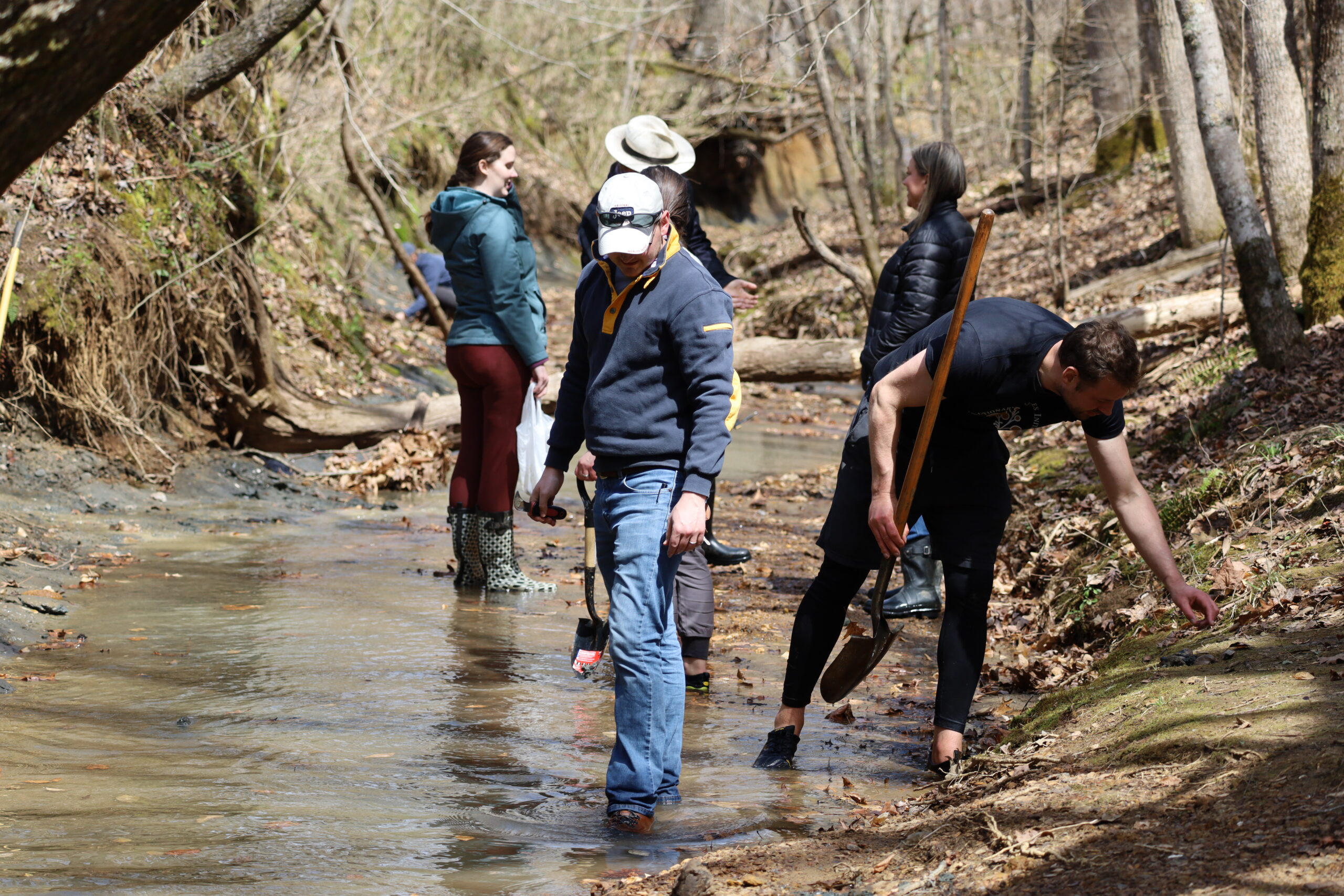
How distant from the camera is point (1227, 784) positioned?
3.49 m

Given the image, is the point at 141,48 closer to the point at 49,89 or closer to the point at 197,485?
the point at 49,89

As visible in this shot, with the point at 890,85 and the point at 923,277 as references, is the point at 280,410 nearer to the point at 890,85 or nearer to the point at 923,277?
the point at 923,277

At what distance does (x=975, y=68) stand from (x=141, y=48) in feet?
107

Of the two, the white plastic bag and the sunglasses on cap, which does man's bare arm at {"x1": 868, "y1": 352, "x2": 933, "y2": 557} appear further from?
the white plastic bag

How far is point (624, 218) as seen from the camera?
4.09 metres

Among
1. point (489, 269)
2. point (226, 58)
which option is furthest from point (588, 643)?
point (226, 58)

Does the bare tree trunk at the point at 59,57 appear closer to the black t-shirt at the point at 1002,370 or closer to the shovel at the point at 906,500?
the shovel at the point at 906,500

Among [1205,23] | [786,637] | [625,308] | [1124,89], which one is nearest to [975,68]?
[1124,89]

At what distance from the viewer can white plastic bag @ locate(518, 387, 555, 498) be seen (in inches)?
287

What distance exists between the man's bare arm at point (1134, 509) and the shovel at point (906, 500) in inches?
24.0

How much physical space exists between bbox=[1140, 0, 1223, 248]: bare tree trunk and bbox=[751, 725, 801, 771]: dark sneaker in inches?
470

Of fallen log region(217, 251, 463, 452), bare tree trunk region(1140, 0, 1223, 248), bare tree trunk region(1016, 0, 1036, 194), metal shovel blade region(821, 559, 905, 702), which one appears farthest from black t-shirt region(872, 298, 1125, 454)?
bare tree trunk region(1016, 0, 1036, 194)

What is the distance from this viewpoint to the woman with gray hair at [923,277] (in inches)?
246

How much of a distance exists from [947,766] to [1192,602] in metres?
1.05
